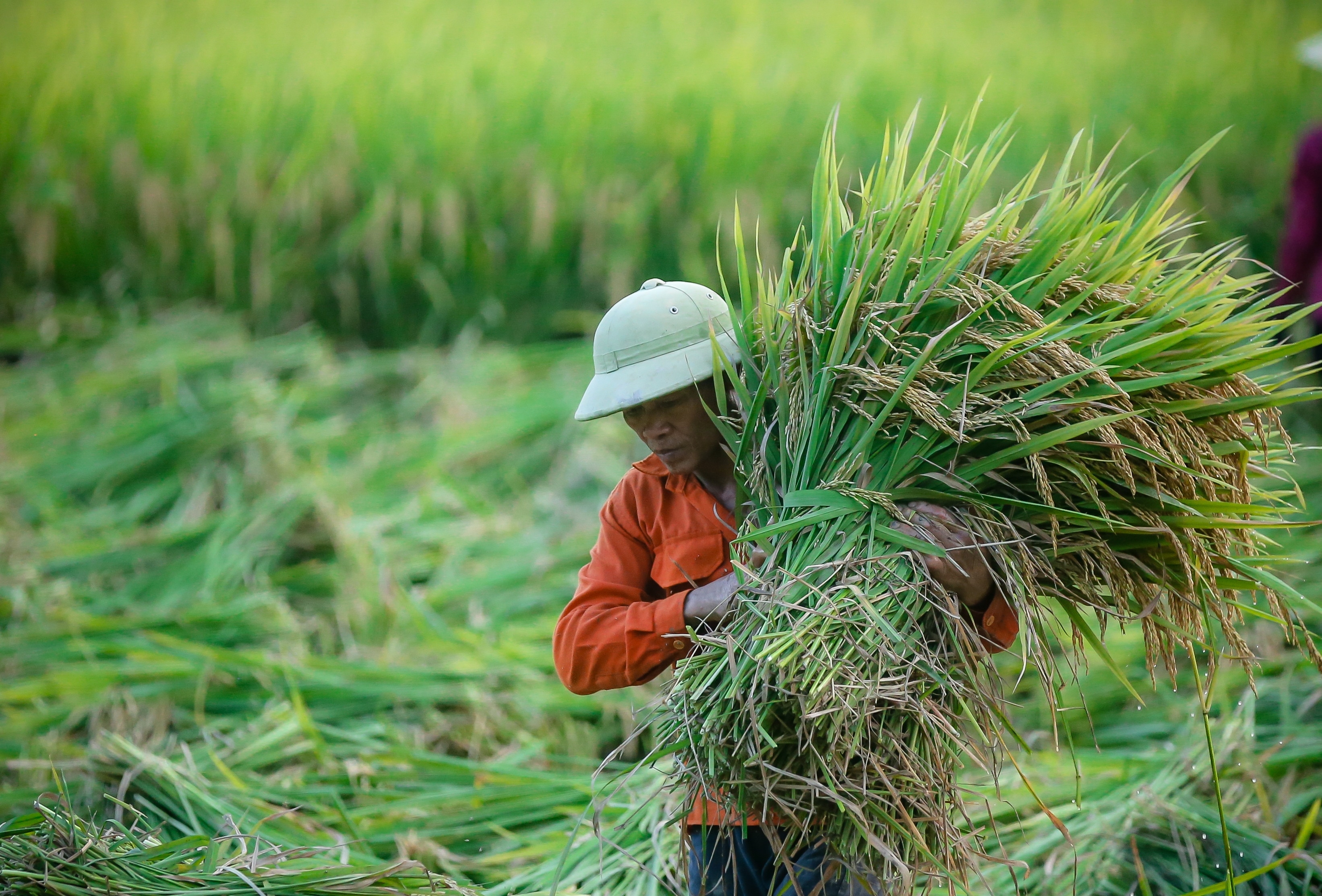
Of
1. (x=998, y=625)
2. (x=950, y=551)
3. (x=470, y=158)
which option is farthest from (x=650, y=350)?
(x=470, y=158)

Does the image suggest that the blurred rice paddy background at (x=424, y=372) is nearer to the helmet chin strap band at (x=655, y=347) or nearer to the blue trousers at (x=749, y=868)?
the blue trousers at (x=749, y=868)

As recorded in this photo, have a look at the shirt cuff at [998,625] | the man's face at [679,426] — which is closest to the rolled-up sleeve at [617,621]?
the man's face at [679,426]

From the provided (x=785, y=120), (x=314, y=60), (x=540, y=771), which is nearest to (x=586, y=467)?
(x=540, y=771)

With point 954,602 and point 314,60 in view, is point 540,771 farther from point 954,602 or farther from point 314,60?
point 314,60

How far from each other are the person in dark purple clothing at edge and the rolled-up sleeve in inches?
113

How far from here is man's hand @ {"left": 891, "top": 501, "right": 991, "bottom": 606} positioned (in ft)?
4.13

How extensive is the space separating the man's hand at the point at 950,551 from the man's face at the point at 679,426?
312 millimetres

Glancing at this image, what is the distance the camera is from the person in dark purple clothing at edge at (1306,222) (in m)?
3.39

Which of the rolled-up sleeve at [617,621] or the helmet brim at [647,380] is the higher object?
the helmet brim at [647,380]

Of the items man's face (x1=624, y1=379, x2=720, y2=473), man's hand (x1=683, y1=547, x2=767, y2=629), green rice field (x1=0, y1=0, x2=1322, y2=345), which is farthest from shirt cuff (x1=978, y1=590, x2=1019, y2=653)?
green rice field (x1=0, y1=0, x2=1322, y2=345)

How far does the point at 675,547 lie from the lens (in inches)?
58.5

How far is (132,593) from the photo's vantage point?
2.96 m

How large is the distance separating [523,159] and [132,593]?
2310 millimetres

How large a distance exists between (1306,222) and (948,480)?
115 inches
